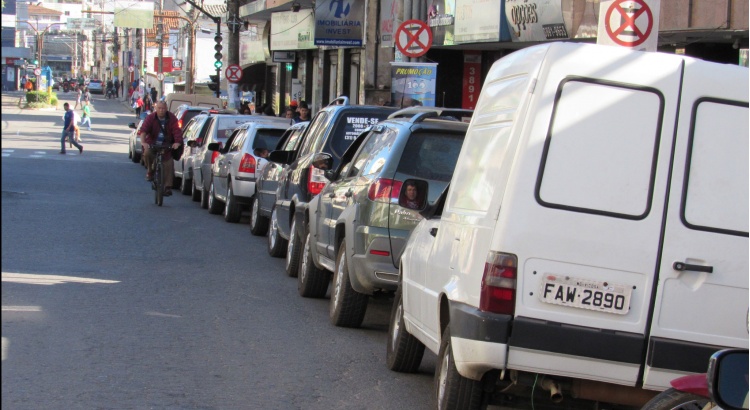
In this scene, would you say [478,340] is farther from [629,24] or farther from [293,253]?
[293,253]

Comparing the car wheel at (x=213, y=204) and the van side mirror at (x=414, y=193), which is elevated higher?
the van side mirror at (x=414, y=193)

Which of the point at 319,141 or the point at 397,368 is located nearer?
the point at 397,368

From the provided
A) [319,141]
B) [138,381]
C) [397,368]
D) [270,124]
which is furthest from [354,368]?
[270,124]

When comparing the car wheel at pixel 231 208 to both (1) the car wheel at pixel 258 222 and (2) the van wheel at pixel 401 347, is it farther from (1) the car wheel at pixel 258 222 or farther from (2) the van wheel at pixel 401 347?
(2) the van wheel at pixel 401 347

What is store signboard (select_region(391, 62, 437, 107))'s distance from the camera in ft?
59.2

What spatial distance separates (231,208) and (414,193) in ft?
36.2

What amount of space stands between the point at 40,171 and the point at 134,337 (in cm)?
1929

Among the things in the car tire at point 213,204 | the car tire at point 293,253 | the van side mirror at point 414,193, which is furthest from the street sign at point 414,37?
the van side mirror at point 414,193

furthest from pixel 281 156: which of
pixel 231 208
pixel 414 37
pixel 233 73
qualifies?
pixel 233 73

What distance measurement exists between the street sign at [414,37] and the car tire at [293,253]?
619 cm

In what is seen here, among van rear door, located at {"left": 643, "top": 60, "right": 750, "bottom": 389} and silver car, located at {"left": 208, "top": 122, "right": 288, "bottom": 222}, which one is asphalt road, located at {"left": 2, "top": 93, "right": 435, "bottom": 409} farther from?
van rear door, located at {"left": 643, "top": 60, "right": 750, "bottom": 389}

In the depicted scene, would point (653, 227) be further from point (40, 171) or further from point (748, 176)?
point (40, 171)

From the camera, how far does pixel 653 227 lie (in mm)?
4801

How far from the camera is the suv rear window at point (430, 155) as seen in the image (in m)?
8.28
